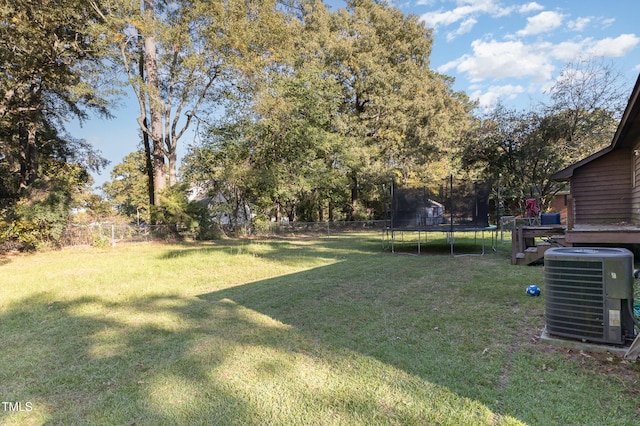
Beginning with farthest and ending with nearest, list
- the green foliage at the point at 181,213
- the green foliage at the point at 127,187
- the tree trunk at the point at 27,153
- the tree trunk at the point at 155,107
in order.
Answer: the green foliage at the point at 127,187 → the tree trunk at the point at 27,153 → the green foliage at the point at 181,213 → the tree trunk at the point at 155,107

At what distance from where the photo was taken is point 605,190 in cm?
793

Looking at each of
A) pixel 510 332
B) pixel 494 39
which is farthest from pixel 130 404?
pixel 494 39

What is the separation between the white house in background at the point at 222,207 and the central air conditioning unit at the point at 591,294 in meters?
14.9

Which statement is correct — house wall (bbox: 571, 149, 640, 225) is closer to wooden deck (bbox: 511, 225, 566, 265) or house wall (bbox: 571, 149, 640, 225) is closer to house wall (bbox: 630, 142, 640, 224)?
house wall (bbox: 630, 142, 640, 224)

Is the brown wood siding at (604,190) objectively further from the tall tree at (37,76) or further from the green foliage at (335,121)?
the tall tree at (37,76)

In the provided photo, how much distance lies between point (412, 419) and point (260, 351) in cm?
148

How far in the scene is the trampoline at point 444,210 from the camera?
→ 928cm

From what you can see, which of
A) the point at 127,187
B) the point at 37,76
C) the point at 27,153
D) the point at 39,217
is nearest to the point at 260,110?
the point at 37,76

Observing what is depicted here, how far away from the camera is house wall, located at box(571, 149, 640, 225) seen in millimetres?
7656

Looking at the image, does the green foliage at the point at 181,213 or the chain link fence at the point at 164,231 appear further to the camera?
→ the green foliage at the point at 181,213

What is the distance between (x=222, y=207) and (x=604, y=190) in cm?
1464

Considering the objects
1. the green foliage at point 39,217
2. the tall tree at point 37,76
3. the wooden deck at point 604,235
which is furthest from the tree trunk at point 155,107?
the wooden deck at point 604,235

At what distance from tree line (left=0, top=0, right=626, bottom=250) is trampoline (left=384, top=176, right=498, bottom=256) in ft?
27.4

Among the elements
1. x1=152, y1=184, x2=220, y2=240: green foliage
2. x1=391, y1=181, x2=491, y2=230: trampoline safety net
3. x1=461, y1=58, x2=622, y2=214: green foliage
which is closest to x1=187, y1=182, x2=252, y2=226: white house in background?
x1=152, y1=184, x2=220, y2=240: green foliage
